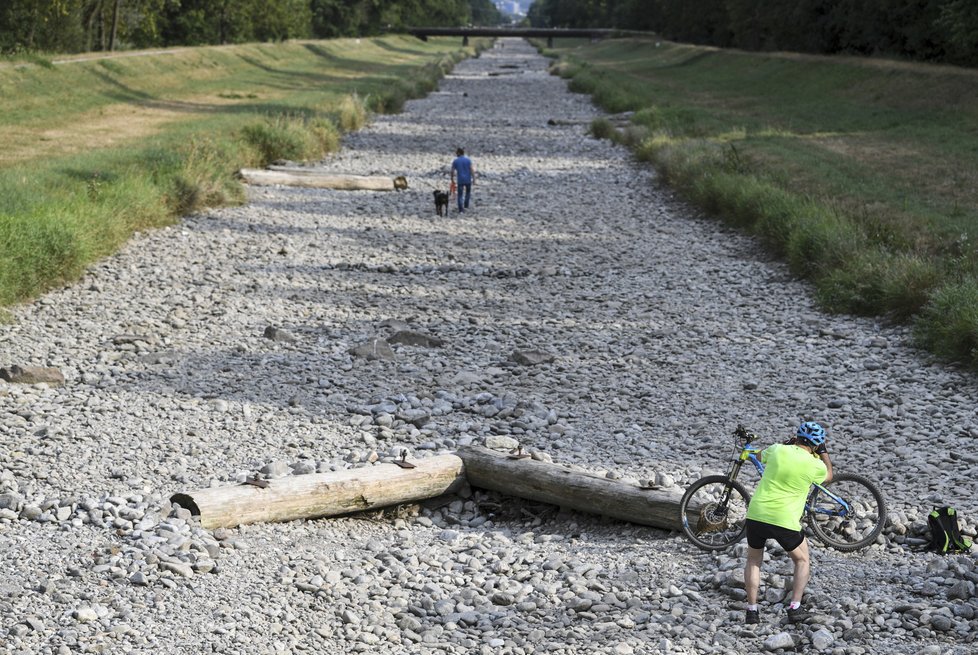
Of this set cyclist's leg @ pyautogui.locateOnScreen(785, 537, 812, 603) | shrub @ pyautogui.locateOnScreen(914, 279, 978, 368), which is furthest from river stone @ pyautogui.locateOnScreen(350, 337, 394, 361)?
cyclist's leg @ pyautogui.locateOnScreen(785, 537, 812, 603)

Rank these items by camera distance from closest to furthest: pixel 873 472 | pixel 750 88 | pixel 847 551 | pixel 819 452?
pixel 819 452 < pixel 847 551 < pixel 873 472 < pixel 750 88

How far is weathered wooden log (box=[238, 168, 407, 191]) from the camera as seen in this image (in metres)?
26.4

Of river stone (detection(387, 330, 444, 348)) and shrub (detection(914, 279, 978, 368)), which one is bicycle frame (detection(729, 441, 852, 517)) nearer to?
shrub (detection(914, 279, 978, 368))

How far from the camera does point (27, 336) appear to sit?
14227 mm

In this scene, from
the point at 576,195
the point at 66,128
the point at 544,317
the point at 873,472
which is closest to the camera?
the point at 873,472

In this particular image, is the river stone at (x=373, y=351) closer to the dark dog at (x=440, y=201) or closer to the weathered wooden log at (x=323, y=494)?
the weathered wooden log at (x=323, y=494)

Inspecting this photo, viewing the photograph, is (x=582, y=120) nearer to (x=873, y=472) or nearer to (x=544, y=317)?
(x=544, y=317)

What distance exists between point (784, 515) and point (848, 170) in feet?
67.0

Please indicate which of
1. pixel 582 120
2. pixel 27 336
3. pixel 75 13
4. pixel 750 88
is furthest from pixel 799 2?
pixel 27 336

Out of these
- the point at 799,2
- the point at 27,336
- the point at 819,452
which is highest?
the point at 799,2

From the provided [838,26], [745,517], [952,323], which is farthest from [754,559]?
[838,26]

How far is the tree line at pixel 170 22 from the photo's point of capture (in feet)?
173

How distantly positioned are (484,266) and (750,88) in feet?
131

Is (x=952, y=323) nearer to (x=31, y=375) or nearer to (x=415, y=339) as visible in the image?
(x=415, y=339)
